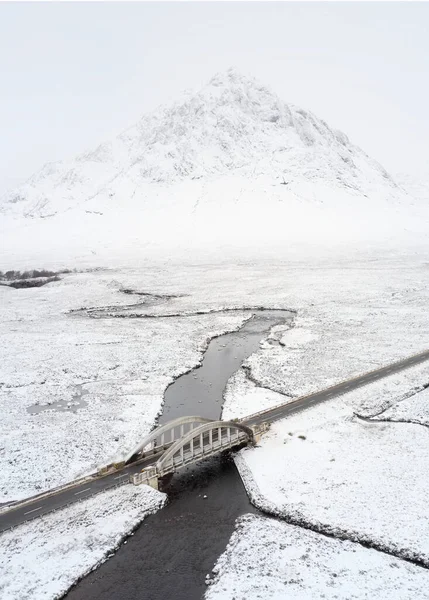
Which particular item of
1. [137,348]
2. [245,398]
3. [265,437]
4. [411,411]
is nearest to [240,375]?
[245,398]

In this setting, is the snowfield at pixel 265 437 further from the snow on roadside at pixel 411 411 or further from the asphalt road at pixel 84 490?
the asphalt road at pixel 84 490

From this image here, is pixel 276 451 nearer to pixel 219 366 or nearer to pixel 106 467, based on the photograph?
pixel 106 467

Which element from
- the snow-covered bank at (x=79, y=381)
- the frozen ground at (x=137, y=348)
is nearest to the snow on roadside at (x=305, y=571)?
the snow-covered bank at (x=79, y=381)

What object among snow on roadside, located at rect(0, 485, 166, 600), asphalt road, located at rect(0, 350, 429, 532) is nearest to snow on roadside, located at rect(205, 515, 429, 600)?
snow on roadside, located at rect(0, 485, 166, 600)

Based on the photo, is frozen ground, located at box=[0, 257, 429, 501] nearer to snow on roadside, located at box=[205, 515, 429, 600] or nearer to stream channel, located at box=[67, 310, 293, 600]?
stream channel, located at box=[67, 310, 293, 600]

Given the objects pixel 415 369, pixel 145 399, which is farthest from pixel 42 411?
pixel 415 369

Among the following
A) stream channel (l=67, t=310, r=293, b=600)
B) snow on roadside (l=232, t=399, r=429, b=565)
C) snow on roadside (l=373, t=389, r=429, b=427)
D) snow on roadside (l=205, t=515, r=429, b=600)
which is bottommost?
stream channel (l=67, t=310, r=293, b=600)
